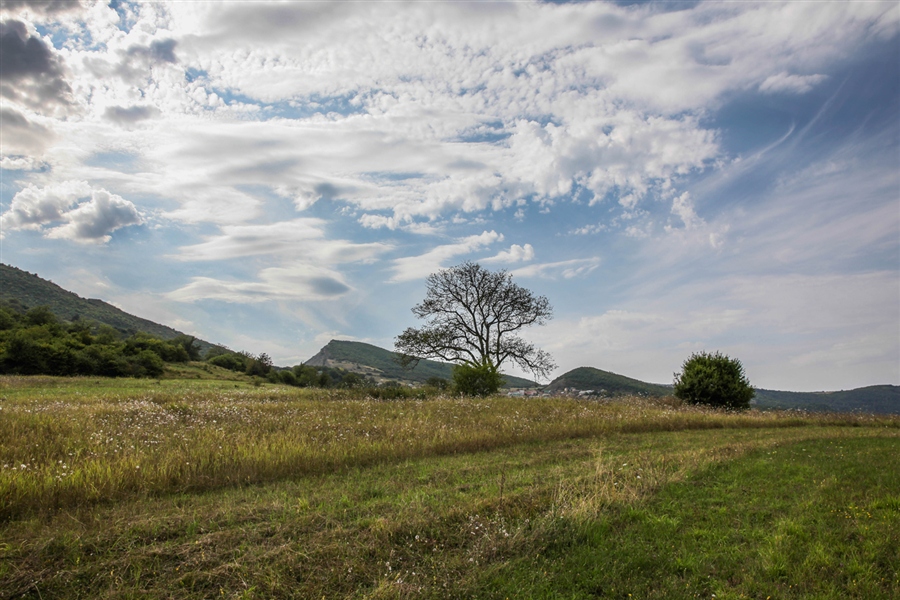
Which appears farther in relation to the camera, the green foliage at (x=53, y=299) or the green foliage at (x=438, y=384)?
the green foliage at (x=53, y=299)

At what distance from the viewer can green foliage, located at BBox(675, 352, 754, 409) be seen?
28.8 meters

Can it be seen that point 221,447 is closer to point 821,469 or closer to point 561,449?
point 561,449

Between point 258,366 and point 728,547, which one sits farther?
point 258,366

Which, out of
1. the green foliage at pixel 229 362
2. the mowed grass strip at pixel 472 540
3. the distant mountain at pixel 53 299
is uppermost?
the distant mountain at pixel 53 299

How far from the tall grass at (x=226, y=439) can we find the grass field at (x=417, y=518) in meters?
0.05

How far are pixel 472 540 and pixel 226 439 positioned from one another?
7066 millimetres

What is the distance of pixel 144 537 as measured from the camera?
18.3 ft

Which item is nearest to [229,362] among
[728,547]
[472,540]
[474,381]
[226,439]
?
[474,381]

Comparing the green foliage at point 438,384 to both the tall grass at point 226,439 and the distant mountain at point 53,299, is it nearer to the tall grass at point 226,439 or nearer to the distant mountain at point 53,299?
the tall grass at point 226,439

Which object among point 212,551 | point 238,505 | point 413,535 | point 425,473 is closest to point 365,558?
point 413,535

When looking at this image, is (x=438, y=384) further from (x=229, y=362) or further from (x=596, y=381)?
(x=596, y=381)

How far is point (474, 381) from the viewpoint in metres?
31.3

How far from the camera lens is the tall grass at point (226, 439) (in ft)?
23.7

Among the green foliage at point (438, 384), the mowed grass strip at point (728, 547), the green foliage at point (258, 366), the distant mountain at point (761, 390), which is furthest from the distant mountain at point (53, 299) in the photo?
the mowed grass strip at point (728, 547)
